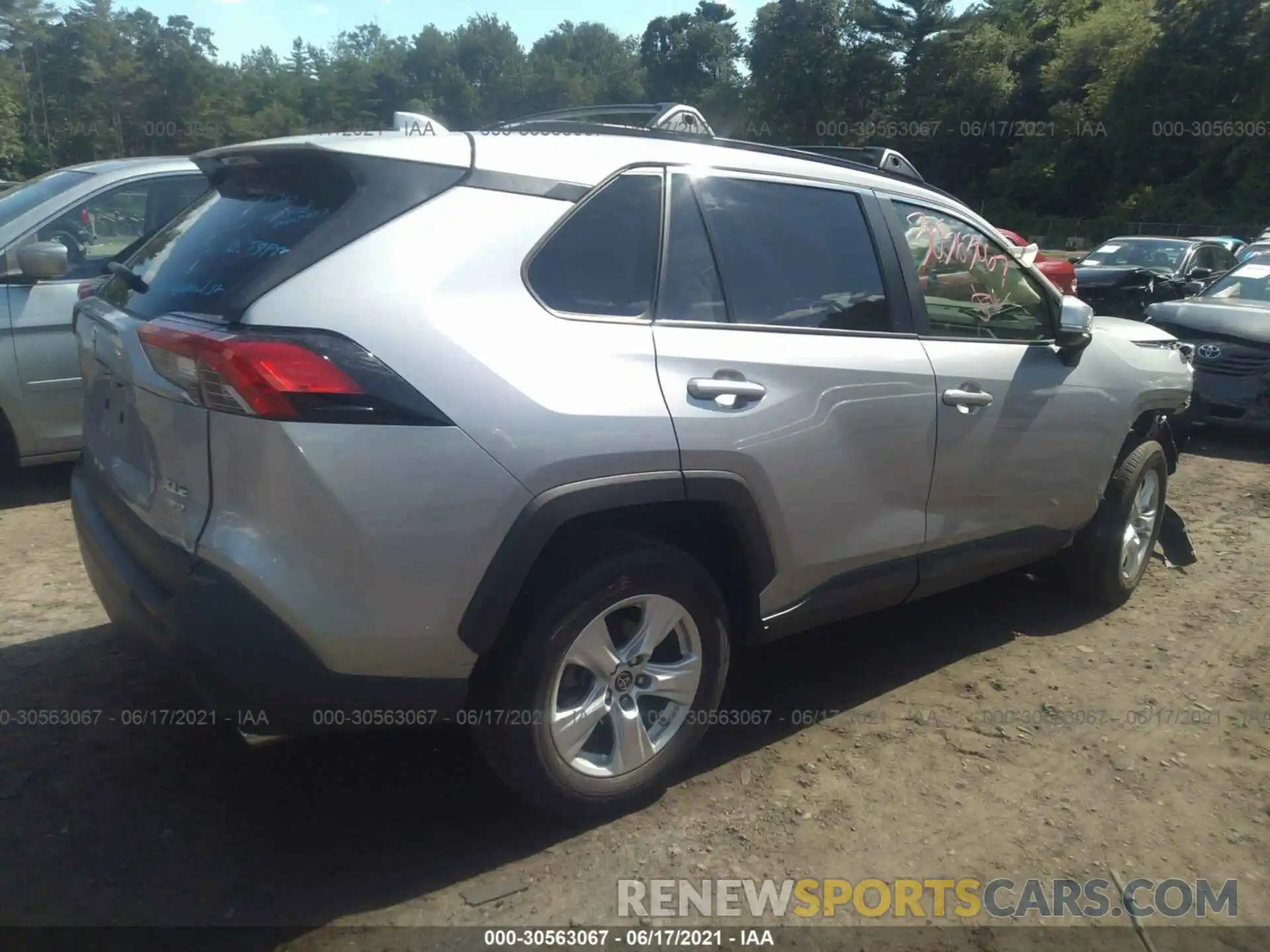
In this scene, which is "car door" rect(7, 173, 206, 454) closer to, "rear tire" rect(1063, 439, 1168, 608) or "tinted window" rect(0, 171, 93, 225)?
"tinted window" rect(0, 171, 93, 225)

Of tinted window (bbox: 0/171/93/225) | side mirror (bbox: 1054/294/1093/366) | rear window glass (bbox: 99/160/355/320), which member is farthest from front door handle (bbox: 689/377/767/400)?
tinted window (bbox: 0/171/93/225)

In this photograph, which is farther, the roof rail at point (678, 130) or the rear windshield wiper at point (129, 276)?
the roof rail at point (678, 130)

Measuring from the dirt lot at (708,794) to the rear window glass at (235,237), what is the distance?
97cm

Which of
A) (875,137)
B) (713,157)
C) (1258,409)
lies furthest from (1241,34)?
(713,157)

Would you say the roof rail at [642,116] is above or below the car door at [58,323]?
above

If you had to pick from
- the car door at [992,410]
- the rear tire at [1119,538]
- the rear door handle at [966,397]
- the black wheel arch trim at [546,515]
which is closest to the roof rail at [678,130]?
the car door at [992,410]

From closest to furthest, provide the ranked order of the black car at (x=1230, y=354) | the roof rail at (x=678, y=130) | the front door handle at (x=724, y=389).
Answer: the front door handle at (x=724, y=389) → the roof rail at (x=678, y=130) → the black car at (x=1230, y=354)

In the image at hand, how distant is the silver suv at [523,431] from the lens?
2.42 metres

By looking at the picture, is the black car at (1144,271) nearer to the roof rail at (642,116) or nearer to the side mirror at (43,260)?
the roof rail at (642,116)

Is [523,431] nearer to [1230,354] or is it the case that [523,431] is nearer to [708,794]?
[708,794]

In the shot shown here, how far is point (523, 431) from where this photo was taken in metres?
2.54

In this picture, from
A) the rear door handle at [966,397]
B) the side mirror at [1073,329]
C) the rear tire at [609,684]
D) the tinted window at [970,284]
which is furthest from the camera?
the side mirror at [1073,329]

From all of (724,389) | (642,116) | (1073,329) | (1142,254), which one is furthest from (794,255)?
(1142,254)

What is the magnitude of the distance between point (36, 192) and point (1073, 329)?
220 inches
